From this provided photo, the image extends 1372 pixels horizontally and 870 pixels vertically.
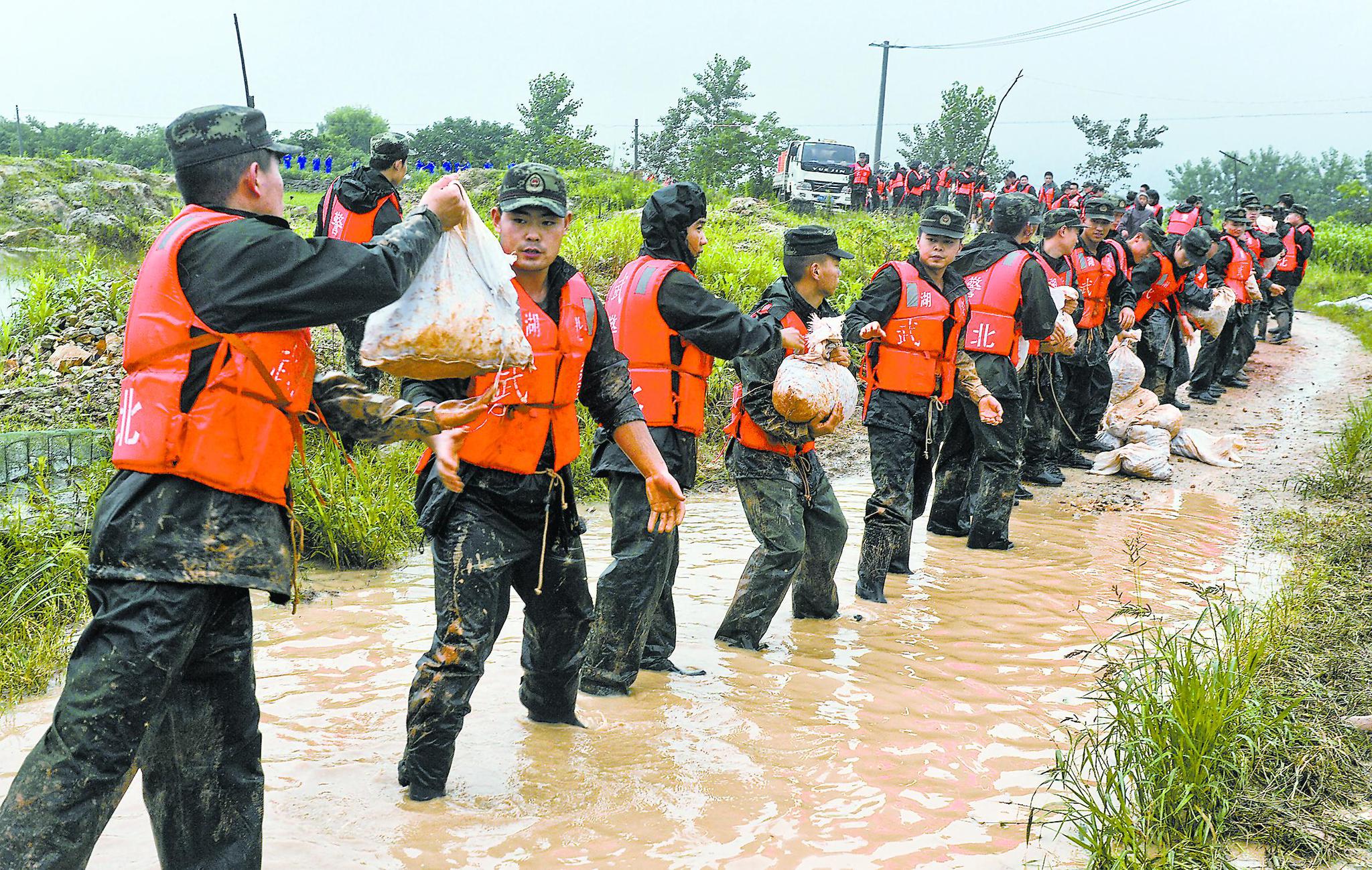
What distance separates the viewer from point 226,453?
2600 mm

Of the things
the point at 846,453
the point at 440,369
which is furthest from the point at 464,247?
the point at 846,453

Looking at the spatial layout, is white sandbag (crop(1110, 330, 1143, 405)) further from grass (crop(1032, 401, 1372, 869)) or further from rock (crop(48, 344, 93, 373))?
rock (crop(48, 344, 93, 373))

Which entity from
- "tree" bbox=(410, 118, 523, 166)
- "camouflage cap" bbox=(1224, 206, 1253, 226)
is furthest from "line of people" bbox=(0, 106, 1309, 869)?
"tree" bbox=(410, 118, 523, 166)

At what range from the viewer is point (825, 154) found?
89.2 ft

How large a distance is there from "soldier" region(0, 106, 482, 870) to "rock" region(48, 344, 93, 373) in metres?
6.69

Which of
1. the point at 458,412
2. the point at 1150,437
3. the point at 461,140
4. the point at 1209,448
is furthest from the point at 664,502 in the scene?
the point at 461,140

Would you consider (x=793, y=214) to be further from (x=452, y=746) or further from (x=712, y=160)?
(x=452, y=746)

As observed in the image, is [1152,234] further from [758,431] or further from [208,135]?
[208,135]

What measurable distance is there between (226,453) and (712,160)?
2223 centimetres

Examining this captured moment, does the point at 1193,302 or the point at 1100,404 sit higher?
the point at 1193,302

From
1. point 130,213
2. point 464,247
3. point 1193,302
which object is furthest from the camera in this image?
point 130,213

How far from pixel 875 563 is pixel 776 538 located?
117 centimetres

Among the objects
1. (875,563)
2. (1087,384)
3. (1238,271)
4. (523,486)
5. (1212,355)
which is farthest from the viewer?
(1212,355)

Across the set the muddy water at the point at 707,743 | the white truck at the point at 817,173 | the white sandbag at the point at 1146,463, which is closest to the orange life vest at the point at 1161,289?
the white sandbag at the point at 1146,463
